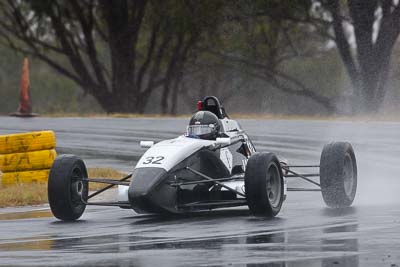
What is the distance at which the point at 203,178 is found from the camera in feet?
46.4

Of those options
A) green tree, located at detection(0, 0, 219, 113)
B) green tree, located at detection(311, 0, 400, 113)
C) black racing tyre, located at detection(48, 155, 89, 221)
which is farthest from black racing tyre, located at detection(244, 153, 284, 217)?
green tree, located at detection(0, 0, 219, 113)

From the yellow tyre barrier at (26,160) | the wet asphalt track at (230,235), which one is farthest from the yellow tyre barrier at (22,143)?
the wet asphalt track at (230,235)

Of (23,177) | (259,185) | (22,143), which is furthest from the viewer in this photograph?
(23,177)

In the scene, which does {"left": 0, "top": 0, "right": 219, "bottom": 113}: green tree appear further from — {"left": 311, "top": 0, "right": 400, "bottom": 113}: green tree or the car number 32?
the car number 32

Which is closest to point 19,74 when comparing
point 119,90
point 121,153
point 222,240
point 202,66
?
point 202,66

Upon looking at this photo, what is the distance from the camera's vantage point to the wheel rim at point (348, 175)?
15.3 metres

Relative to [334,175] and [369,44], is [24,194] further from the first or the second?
[369,44]

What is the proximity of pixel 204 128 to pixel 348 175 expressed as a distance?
6.54 feet

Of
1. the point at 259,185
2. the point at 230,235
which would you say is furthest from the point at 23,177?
the point at 230,235

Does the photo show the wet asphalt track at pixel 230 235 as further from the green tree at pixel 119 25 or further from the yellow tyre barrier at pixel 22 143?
the green tree at pixel 119 25

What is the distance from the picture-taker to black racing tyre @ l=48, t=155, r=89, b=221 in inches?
550

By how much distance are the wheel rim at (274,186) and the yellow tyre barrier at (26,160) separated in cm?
583

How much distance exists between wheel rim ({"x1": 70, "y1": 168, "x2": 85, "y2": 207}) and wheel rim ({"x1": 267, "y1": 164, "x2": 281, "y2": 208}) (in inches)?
87.6

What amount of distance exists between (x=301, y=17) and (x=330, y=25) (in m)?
1.92
